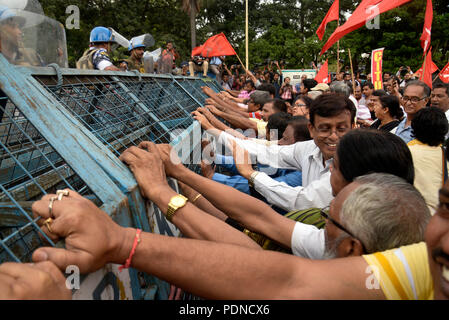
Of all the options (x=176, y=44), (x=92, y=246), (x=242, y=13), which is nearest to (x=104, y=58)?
(x=92, y=246)

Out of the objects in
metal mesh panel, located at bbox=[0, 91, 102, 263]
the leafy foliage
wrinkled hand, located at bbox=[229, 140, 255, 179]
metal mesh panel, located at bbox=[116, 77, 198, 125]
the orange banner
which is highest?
the leafy foliage

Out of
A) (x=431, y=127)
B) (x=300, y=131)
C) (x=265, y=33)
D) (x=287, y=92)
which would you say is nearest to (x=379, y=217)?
(x=431, y=127)

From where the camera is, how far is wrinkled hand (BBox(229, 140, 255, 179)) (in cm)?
266

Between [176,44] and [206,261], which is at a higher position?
[176,44]

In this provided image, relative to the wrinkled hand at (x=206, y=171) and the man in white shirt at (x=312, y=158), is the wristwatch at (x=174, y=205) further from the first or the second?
the wrinkled hand at (x=206, y=171)

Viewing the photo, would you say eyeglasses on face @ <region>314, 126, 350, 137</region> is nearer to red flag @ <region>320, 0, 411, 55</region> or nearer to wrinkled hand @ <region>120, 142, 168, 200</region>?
wrinkled hand @ <region>120, 142, 168, 200</region>

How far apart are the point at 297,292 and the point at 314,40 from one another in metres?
24.3

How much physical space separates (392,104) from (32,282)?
523cm

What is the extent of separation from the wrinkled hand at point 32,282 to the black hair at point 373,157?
4.69ft

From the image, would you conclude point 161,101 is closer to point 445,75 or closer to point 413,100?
point 413,100

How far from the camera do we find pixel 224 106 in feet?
19.0

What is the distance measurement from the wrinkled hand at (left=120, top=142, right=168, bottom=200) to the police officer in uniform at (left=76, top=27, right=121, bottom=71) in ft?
8.10

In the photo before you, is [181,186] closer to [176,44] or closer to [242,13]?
[176,44]


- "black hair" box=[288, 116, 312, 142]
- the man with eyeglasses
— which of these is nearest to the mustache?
"black hair" box=[288, 116, 312, 142]
